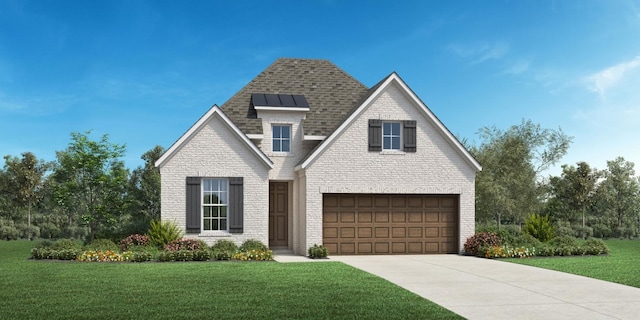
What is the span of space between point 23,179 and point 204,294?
32733 mm

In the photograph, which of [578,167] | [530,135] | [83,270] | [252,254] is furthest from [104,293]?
[530,135]

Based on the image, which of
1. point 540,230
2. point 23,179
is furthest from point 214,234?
point 23,179

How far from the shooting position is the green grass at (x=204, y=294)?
385 inches

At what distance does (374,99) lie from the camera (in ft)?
74.1

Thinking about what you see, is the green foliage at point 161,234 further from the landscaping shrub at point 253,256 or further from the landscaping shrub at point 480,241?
the landscaping shrub at point 480,241

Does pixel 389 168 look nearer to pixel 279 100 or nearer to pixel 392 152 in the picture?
pixel 392 152

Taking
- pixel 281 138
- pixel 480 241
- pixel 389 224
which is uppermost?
pixel 281 138

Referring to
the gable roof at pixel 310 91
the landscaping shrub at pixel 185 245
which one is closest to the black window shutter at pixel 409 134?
the gable roof at pixel 310 91

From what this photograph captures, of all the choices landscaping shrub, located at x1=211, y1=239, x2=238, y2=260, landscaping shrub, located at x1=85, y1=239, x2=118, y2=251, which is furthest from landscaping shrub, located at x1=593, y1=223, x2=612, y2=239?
landscaping shrub, located at x1=85, y1=239, x2=118, y2=251

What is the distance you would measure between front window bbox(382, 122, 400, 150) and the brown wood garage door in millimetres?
1945

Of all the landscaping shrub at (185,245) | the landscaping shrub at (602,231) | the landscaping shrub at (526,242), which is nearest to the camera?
the landscaping shrub at (185,245)

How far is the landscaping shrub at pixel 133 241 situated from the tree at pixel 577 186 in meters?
29.2

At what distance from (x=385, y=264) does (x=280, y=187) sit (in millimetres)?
7162

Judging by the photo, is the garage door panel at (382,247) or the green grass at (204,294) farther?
the garage door panel at (382,247)
